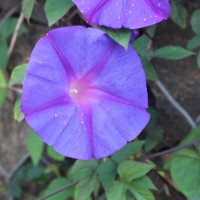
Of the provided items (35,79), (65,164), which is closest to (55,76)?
(35,79)

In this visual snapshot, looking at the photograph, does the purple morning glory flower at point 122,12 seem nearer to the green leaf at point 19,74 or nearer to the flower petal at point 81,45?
the flower petal at point 81,45

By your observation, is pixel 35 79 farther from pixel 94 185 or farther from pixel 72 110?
pixel 94 185

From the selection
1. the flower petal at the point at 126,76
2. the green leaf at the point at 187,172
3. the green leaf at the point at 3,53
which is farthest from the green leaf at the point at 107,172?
the green leaf at the point at 3,53

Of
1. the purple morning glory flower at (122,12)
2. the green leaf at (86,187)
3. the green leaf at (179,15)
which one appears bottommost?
the green leaf at (86,187)

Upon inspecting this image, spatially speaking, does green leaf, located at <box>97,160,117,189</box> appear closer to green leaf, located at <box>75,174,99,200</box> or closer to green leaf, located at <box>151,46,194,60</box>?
green leaf, located at <box>75,174,99,200</box>

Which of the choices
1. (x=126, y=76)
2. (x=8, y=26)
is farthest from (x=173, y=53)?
(x=8, y=26)

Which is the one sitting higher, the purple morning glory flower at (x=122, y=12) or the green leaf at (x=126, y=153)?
the purple morning glory flower at (x=122, y=12)

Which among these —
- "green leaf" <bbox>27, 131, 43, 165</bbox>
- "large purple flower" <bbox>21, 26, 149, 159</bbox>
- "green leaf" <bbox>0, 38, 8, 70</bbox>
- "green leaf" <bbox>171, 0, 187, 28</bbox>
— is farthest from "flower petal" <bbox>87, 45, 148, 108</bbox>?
"green leaf" <bbox>0, 38, 8, 70</bbox>
